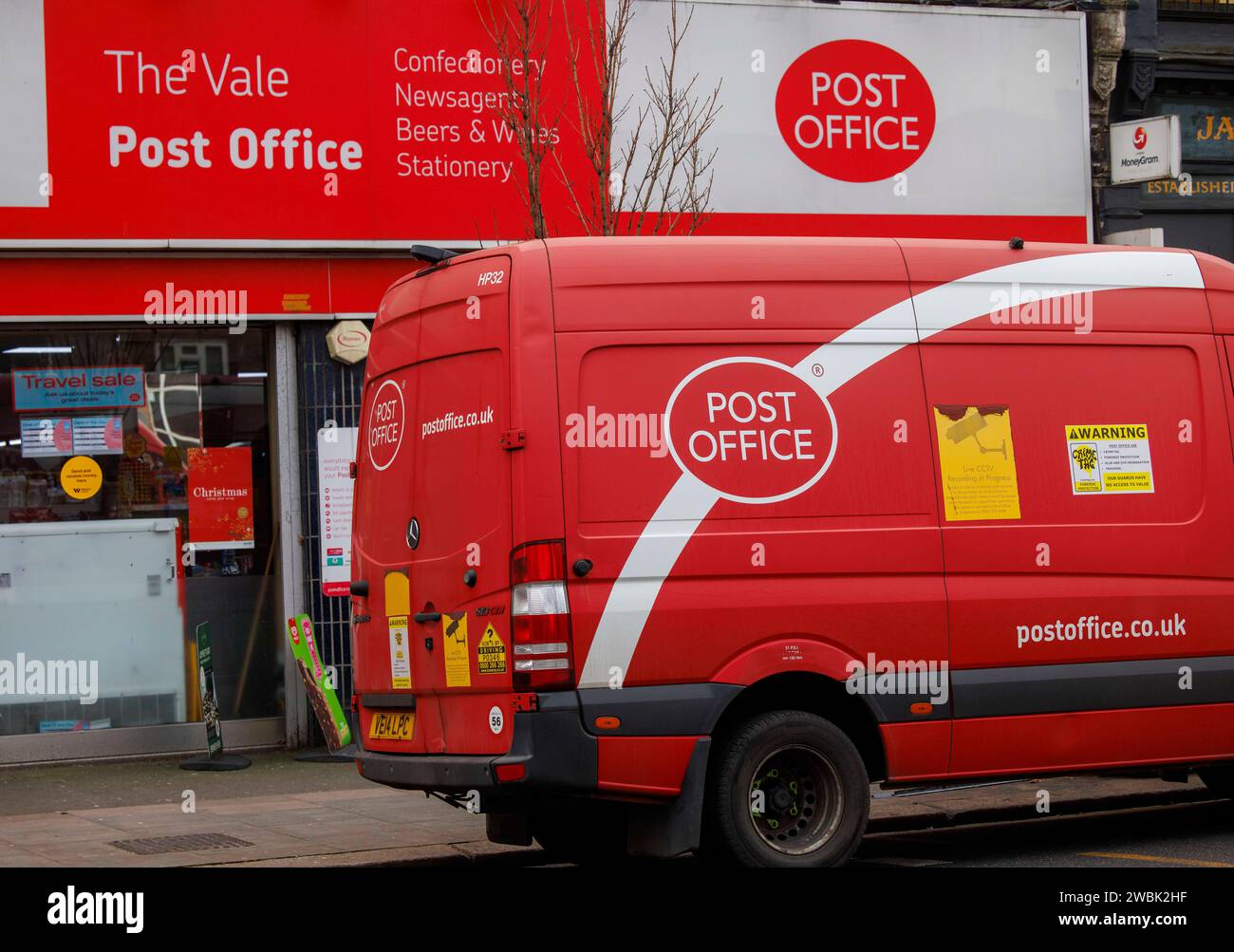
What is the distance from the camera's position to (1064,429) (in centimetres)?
816

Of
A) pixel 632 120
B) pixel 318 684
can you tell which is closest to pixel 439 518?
pixel 318 684

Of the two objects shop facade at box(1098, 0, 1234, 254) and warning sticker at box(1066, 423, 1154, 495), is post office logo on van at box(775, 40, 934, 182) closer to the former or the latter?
shop facade at box(1098, 0, 1234, 254)

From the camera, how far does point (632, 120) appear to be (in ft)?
44.2

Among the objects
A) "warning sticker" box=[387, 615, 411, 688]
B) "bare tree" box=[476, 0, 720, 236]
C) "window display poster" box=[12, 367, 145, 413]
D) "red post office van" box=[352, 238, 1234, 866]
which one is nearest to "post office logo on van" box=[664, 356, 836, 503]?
"red post office van" box=[352, 238, 1234, 866]

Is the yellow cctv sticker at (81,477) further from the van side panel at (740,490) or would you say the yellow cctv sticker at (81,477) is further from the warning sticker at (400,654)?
the van side panel at (740,490)

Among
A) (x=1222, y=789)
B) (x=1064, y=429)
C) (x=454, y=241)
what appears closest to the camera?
(x=1064, y=429)

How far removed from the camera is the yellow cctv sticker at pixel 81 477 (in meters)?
12.5

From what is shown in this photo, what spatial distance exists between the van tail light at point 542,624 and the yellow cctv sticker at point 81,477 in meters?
6.59

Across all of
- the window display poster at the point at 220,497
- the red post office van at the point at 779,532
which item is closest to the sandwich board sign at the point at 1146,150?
the red post office van at the point at 779,532

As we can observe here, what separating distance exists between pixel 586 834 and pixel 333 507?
4964mm

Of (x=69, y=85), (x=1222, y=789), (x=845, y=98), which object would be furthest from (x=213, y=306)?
(x=1222, y=789)

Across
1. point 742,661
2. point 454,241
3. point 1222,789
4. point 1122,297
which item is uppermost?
point 454,241

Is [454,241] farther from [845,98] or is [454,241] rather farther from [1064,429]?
[1064,429]
